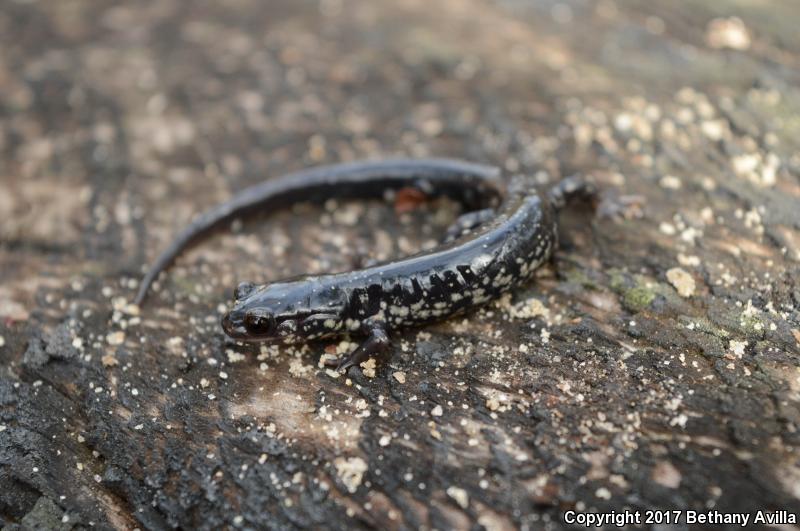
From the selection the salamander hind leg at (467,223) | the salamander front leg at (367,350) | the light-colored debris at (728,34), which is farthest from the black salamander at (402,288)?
the light-colored debris at (728,34)

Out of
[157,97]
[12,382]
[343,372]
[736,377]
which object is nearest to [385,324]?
[343,372]

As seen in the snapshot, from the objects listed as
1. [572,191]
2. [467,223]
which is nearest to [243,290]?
[467,223]

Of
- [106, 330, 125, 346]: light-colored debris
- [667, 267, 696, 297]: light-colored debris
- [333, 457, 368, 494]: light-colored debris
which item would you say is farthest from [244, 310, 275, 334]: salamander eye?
[667, 267, 696, 297]: light-colored debris

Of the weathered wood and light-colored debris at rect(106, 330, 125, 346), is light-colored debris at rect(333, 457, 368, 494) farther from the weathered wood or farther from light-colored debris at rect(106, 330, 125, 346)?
light-colored debris at rect(106, 330, 125, 346)

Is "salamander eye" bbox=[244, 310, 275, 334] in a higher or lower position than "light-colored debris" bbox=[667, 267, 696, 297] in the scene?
lower

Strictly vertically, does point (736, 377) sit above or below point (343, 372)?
above

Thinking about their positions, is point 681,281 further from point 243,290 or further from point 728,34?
point 728,34

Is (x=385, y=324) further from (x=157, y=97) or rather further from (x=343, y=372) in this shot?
(x=157, y=97)
